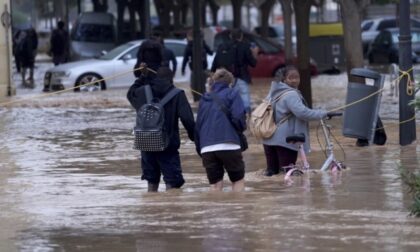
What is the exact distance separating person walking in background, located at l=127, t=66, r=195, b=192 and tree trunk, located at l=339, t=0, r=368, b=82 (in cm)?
818

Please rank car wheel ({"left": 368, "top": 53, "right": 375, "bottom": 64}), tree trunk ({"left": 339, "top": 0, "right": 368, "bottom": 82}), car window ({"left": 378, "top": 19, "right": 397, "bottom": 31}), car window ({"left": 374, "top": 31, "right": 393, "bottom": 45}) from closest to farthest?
tree trunk ({"left": 339, "top": 0, "right": 368, "bottom": 82}), car window ({"left": 374, "top": 31, "right": 393, "bottom": 45}), car wheel ({"left": 368, "top": 53, "right": 375, "bottom": 64}), car window ({"left": 378, "top": 19, "right": 397, "bottom": 31})

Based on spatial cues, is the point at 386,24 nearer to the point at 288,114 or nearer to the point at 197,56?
the point at 197,56

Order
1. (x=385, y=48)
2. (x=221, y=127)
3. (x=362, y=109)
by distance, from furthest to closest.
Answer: (x=385, y=48)
(x=362, y=109)
(x=221, y=127)

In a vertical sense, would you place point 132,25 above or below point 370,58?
above

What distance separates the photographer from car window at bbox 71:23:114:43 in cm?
4078

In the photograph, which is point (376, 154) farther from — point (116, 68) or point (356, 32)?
point (116, 68)

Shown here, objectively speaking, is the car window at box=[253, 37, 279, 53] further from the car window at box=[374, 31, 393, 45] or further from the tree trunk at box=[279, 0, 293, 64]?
the car window at box=[374, 31, 393, 45]

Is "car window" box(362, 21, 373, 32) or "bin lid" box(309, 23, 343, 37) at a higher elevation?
"bin lid" box(309, 23, 343, 37)

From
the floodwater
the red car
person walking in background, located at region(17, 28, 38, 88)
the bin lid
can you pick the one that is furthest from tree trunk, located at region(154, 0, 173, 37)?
the floodwater

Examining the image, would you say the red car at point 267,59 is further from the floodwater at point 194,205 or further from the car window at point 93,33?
the floodwater at point 194,205

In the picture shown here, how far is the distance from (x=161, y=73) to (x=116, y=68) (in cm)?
1809

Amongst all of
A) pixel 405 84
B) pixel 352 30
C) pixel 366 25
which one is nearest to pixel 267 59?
pixel 352 30

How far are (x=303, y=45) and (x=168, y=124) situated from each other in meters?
9.50

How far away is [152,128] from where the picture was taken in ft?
38.2
